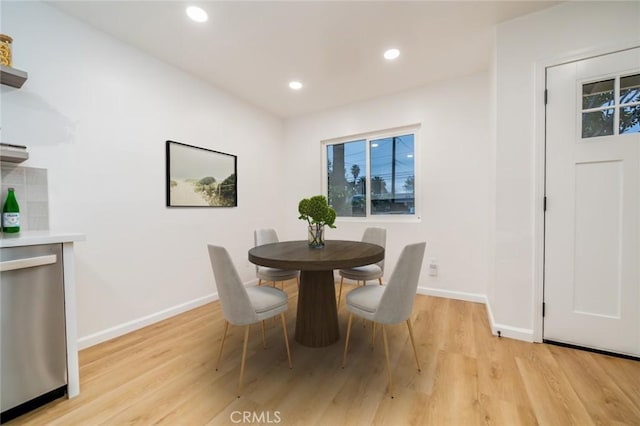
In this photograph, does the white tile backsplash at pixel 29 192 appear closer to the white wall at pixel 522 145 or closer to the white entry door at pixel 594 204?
the white wall at pixel 522 145

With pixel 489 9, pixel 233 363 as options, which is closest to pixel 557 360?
pixel 233 363

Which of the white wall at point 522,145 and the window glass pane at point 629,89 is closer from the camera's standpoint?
the window glass pane at point 629,89

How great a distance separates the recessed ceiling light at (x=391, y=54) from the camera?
2492mm

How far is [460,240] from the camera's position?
307 cm

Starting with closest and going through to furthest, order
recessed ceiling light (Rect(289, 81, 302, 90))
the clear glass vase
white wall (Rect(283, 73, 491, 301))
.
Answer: the clear glass vase < white wall (Rect(283, 73, 491, 301)) < recessed ceiling light (Rect(289, 81, 302, 90))

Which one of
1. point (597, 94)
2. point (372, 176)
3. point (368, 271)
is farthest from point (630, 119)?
point (372, 176)

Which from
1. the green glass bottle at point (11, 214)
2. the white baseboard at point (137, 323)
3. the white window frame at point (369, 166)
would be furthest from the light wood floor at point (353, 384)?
the white window frame at point (369, 166)

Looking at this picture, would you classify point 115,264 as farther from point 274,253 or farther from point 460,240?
point 460,240

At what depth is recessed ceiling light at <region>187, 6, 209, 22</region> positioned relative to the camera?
6.36ft

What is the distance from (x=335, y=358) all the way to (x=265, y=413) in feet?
2.13

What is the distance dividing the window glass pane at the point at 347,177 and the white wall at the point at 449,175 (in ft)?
1.23

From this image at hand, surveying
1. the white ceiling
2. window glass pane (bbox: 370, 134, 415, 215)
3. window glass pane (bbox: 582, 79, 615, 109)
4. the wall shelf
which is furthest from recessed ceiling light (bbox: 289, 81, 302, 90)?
window glass pane (bbox: 582, 79, 615, 109)

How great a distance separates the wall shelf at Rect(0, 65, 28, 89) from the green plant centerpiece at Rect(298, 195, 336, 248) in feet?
6.56

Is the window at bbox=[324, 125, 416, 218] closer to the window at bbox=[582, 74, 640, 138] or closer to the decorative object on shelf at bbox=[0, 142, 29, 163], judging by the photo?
the window at bbox=[582, 74, 640, 138]
